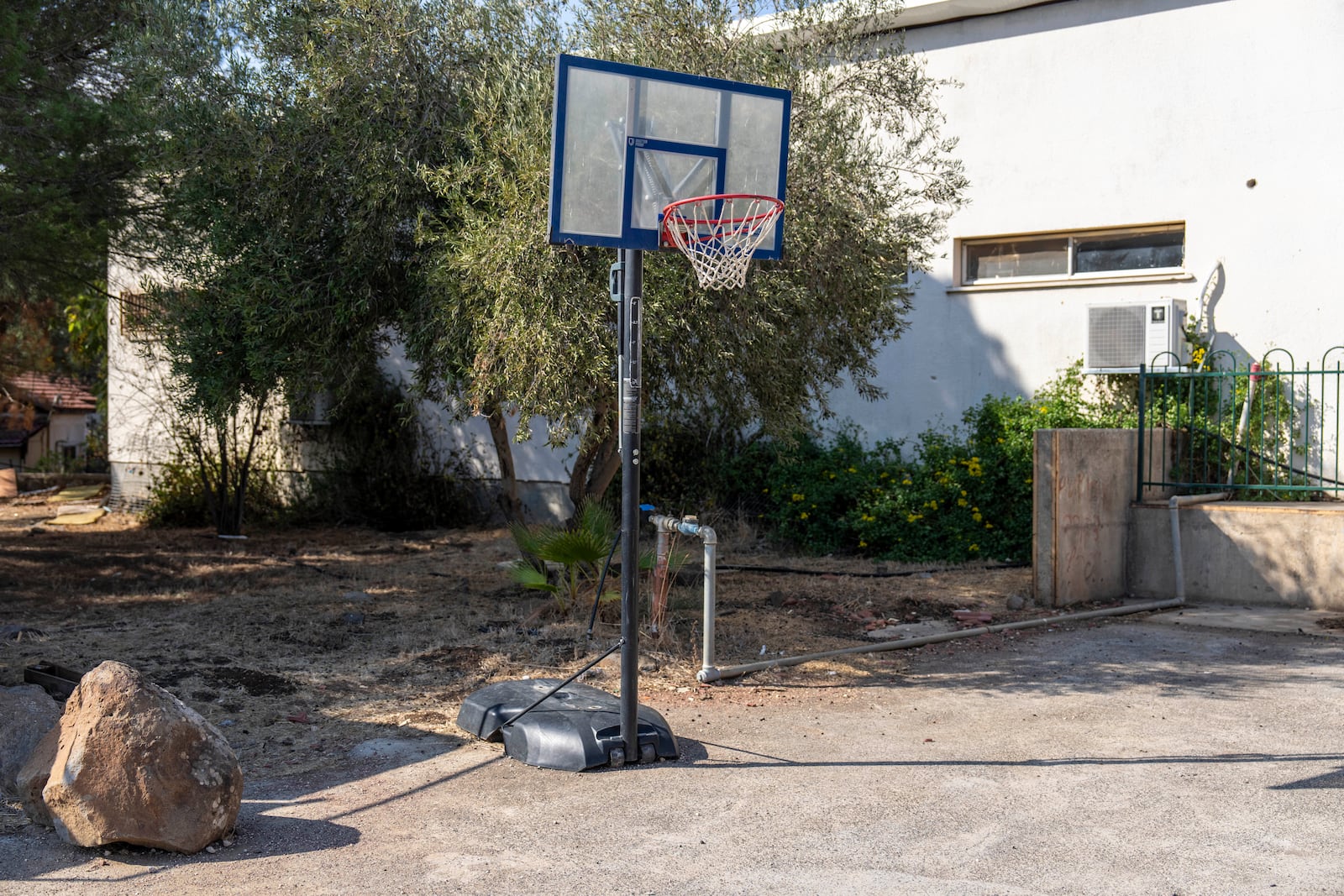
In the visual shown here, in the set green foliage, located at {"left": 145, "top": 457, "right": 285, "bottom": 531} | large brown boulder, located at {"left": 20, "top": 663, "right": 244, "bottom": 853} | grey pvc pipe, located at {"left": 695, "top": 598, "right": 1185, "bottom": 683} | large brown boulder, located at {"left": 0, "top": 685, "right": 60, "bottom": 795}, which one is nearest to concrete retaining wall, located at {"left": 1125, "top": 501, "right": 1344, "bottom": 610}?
grey pvc pipe, located at {"left": 695, "top": 598, "right": 1185, "bottom": 683}

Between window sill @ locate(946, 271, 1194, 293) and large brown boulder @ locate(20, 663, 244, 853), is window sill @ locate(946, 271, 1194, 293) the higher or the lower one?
the higher one

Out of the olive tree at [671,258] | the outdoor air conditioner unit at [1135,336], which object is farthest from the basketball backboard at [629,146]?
the outdoor air conditioner unit at [1135,336]

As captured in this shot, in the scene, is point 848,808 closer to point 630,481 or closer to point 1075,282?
point 630,481

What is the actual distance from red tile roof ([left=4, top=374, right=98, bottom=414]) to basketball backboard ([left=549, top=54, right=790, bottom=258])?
2319 cm

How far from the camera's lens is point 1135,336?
11.4 m

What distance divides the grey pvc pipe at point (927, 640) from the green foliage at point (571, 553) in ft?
4.76

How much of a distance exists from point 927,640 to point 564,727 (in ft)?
11.9

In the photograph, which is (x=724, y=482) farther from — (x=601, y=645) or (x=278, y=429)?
(x=278, y=429)

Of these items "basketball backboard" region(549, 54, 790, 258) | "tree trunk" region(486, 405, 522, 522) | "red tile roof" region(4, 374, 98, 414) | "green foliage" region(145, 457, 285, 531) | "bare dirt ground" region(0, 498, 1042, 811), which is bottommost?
"bare dirt ground" region(0, 498, 1042, 811)

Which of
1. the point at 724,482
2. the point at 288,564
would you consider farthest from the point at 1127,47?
the point at 288,564

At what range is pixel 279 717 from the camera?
6.46 meters

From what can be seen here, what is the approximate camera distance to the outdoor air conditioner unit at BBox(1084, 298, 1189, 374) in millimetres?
11211

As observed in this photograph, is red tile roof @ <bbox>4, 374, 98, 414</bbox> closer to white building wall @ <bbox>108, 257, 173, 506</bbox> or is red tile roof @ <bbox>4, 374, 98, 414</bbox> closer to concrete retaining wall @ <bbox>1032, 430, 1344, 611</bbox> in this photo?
white building wall @ <bbox>108, 257, 173, 506</bbox>

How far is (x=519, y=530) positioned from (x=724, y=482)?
4878 mm
